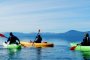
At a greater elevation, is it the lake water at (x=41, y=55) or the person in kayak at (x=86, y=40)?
the person in kayak at (x=86, y=40)

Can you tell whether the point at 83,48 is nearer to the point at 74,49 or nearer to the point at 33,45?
the point at 74,49

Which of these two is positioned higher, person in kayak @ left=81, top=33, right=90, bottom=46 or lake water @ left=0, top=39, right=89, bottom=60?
person in kayak @ left=81, top=33, right=90, bottom=46

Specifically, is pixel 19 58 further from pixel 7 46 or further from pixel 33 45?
pixel 33 45

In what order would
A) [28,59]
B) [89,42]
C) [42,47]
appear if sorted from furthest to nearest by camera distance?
1. [42,47]
2. [89,42]
3. [28,59]

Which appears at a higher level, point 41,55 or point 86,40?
point 86,40

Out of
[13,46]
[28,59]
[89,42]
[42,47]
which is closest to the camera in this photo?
[28,59]

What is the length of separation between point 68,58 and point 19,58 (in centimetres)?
488

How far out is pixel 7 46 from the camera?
58250 mm

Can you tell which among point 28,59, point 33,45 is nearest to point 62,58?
point 28,59

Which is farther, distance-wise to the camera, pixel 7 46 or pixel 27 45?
pixel 27 45

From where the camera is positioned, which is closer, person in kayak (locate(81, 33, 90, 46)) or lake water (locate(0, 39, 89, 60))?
lake water (locate(0, 39, 89, 60))

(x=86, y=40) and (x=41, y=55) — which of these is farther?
(x=86, y=40)

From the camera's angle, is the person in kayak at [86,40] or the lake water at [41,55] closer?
the lake water at [41,55]

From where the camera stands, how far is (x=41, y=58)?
133 ft
